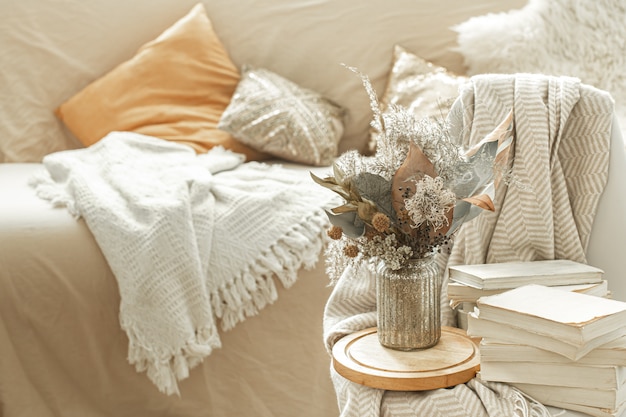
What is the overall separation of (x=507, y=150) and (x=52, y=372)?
1.23 meters


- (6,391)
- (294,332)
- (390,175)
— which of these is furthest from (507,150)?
(6,391)

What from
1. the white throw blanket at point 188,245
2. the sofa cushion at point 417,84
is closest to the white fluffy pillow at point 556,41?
the sofa cushion at point 417,84

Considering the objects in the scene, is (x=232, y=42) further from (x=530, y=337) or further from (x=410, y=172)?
(x=530, y=337)

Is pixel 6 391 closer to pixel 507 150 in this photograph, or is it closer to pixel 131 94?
pixel 131 94

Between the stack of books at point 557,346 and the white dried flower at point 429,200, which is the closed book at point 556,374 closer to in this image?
Answer: the stack of books at point 557,346

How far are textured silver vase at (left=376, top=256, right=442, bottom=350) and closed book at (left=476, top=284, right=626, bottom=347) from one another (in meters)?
0.09

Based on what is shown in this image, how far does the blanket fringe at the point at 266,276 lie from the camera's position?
70.3 inches

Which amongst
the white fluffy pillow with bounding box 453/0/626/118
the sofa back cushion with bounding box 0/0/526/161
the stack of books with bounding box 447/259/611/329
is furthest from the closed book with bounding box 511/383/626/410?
the sofa back cushion with bounding box 0/0/526/161

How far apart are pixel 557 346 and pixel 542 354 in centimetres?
4

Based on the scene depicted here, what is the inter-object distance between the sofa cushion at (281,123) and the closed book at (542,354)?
4.24 feet

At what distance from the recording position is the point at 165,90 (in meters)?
2.44

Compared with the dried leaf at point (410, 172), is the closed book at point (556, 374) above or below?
below

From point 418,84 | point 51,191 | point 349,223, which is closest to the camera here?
point 349,223

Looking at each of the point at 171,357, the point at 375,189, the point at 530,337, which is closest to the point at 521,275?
the point at 530,337
